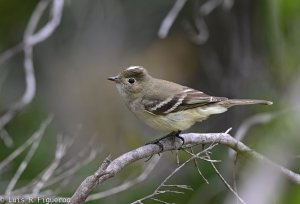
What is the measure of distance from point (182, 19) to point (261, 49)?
1064 millimetres

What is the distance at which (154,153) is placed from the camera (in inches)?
157

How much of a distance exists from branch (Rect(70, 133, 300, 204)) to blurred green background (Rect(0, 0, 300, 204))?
87 cm

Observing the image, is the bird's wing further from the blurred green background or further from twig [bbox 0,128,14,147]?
twig [bbox 0,128,14,147]

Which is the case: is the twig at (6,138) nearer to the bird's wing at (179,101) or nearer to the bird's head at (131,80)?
the bird's head at (131,80)

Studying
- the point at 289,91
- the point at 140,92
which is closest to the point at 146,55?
the point at 289,91

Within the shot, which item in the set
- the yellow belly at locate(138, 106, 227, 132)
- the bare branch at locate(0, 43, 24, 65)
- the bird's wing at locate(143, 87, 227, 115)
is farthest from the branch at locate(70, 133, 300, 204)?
the bare branch at locate(0, 43, 24, 65)

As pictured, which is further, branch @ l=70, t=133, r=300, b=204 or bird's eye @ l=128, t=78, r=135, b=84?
bird's eye @ l=128, t=78, r=135, b=84

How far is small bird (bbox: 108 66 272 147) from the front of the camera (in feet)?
15.6

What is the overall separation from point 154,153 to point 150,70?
4.12 m

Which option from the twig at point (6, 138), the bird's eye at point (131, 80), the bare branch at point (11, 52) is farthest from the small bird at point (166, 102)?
the twig at point (6, 138)

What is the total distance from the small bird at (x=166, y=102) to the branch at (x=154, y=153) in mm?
230

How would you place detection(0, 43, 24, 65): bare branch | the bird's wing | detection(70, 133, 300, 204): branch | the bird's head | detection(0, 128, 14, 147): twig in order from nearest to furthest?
detection(70, 133, 300, 204): branch → the bird's wing → the bird's head → detection(0, 43, 24, 65): bare branch → detection(0, 128, 14, 147): twig

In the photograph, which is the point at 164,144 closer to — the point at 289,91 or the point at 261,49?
the point at 289,91

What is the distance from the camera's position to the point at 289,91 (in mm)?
5922
